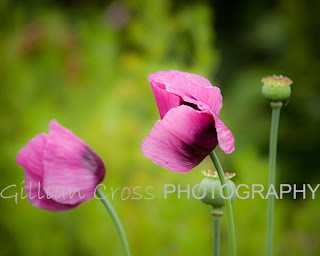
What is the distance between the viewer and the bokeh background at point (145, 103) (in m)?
0.85

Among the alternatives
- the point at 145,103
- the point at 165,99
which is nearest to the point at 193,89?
the point at 165,99

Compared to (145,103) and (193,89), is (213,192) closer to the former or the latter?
(193,89)

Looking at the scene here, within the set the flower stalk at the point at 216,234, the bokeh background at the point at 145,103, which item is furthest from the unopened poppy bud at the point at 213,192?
the bokeh background at the point at 145,103

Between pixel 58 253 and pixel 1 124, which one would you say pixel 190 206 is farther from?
pixel 1 124

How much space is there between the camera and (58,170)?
31cm

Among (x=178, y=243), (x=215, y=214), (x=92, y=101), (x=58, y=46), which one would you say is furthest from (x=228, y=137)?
(x=58, y=46)

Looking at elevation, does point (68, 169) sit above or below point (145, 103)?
below

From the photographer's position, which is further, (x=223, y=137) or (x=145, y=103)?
(x=145, y=103)

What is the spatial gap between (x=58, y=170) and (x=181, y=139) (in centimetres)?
7

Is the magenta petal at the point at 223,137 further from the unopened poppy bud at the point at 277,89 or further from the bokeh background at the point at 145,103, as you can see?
the bokeh background at the point at 145,103

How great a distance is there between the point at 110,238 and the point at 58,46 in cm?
50

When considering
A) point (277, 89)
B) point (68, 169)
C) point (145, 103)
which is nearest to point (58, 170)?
point (68, 169)

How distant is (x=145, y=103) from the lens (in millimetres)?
1005

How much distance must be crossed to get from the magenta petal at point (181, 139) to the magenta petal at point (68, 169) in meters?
0.06
